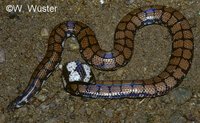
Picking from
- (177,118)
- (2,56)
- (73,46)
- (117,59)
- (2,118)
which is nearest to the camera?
(177,118)

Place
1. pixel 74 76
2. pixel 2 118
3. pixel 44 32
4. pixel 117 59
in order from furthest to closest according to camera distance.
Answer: pixel 44 32 → pixel 117 59 → pixel 74 76 → pixel 2 118

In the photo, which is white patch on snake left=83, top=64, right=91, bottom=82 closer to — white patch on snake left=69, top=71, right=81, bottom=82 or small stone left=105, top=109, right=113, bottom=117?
white patch on snake left=69, top=71, right=81, bottom=82

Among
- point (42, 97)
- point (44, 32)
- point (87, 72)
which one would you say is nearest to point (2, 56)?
point (44, 32)

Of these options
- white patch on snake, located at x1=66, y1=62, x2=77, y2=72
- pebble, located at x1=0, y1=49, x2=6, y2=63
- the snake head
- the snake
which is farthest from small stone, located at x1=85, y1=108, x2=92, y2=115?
pebble, located at x1=0, y1=49, x2=6, y2=63

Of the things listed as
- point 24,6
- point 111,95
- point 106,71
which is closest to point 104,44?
point 106,71

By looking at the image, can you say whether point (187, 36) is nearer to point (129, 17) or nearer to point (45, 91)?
point (129, 17)

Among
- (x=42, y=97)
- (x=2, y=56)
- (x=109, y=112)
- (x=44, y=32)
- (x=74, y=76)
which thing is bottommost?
(x=109, y=112)

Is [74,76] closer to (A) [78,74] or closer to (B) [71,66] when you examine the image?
(A) [78,74]
